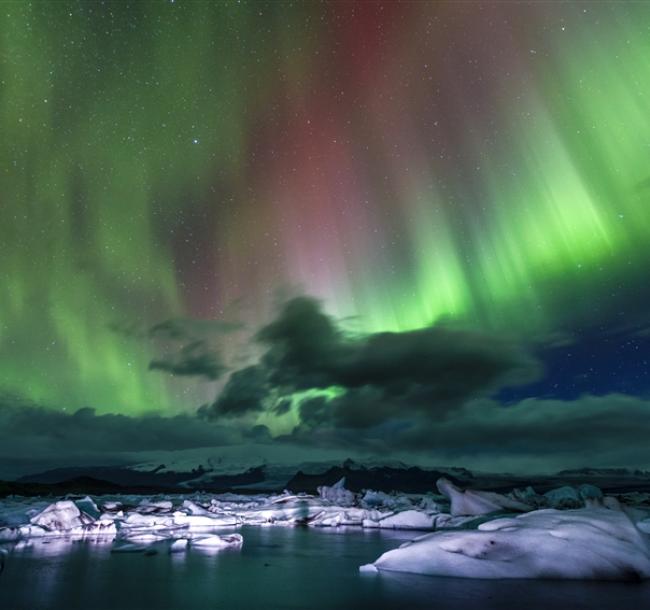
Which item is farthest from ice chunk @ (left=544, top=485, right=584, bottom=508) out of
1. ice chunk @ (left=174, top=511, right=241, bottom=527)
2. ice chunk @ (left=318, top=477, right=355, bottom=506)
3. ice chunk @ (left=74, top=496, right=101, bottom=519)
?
ice chunk @ (left=74, top=496, right=101, bottom=519)

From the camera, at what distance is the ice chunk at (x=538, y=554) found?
13.6 metres

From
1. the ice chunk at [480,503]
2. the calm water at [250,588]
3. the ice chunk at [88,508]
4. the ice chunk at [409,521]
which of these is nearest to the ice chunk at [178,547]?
the calm water at [250,588]

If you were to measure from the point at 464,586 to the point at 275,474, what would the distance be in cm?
16313

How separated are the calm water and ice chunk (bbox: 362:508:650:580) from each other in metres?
0.46

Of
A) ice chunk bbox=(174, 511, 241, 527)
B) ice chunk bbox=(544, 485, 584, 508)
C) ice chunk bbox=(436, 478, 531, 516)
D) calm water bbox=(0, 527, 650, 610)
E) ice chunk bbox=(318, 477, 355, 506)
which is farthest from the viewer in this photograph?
ice chunk bbox=(318, 477, 355, 506)

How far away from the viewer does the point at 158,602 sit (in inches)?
437

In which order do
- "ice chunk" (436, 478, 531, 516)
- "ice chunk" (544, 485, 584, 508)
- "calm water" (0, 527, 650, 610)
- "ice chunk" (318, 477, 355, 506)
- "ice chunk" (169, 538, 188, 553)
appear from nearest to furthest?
1. "calm water" (0, 527, 650, 610)
2. "ice chunk" (169, 538, 188, 553)
3. "ice chunk" (436, 478, 531, 516)
4. "ice chunk" (544, 485, 584, 508)
5. "ice chunk" (318, 477, 355, 506)

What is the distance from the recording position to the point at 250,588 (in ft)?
42.6

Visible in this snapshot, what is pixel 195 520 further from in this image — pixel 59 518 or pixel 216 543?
pixel 216 543

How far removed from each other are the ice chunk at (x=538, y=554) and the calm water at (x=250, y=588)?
0.46 metres

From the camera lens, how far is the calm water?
1098cm

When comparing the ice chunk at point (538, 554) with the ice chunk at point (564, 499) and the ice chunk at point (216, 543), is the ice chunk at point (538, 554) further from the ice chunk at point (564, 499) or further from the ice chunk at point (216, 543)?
the ice chunk at point (564, 499)

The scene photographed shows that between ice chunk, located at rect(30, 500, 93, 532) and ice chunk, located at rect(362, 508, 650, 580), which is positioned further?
ice chunk, located at rect(30, 500, 93, 532)

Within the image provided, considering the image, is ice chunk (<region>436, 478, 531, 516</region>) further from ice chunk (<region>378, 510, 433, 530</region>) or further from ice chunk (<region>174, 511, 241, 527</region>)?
ice chunk (<region>174, 511, 241, 527</region>)
